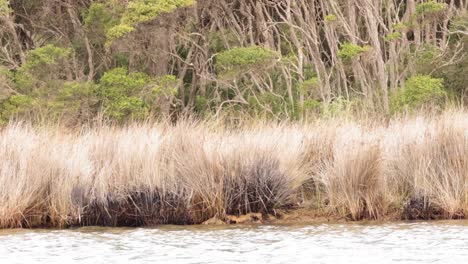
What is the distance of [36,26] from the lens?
99.7 feet

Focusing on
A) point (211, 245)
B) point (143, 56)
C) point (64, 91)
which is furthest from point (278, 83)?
point (211, 245)

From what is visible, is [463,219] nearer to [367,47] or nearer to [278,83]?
[367,47]

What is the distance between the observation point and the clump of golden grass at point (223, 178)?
11555mm

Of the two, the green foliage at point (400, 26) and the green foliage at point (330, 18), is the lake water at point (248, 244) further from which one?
the green foliage at point (400, 26)

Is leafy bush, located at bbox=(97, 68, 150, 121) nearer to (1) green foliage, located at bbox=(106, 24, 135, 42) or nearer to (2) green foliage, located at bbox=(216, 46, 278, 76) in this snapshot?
(1) green foliage, located at bbox=(106, 24, 135, 42)

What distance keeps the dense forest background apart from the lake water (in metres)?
11.8

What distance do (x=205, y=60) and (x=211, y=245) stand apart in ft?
65.5

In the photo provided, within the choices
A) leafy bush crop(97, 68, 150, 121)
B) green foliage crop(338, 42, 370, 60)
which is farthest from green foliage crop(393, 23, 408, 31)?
leafy bush crop(97, 68, 150, 121)

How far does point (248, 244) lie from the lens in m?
9.77

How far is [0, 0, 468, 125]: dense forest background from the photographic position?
82.0 feet

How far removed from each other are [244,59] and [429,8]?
17.3ft

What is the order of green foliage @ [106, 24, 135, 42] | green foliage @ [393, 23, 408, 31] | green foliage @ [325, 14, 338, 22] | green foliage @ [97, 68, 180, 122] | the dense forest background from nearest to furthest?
green foliage @ [97, 68, 180, 122] → green foliage @ [106, 24, 135, 42] → the dense forest background → green foliage @ [325, 14, 338, 22] → green foliage @ [393, 23, 408, 31]

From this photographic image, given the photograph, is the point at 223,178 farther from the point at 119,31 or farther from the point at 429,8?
the point at 429,8

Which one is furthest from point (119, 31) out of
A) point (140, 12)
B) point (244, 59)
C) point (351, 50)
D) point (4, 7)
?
point (351, 50)
